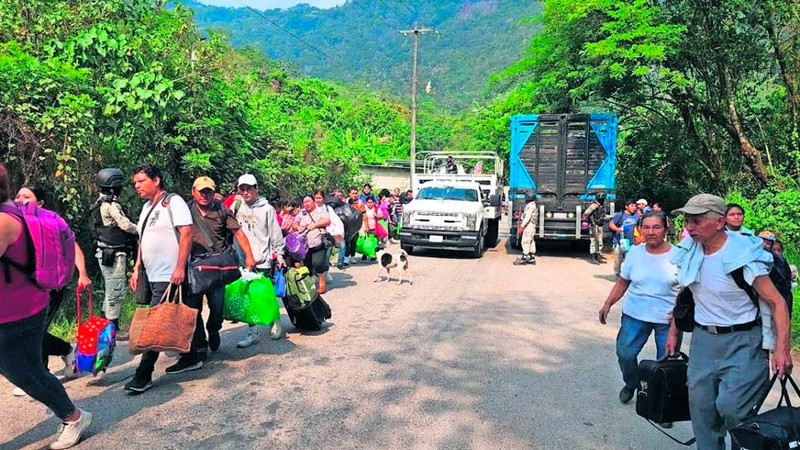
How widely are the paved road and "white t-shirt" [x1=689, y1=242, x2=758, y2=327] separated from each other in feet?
4.30

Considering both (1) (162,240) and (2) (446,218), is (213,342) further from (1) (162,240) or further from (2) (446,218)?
(2) (446,218)

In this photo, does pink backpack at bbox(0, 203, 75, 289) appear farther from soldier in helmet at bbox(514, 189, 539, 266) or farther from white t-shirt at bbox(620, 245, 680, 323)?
soldier in helmet at bbox(514, 189, 539, 266)

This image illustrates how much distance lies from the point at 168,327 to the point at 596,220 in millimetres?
11973

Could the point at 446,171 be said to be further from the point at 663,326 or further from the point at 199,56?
the point at 663,326

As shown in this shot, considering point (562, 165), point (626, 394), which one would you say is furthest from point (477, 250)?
point (626, 394)

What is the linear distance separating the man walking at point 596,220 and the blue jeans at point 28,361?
41.8 feet

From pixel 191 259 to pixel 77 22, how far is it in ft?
20.9

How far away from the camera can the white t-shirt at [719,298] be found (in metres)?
3.43

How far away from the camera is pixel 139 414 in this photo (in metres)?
4.62

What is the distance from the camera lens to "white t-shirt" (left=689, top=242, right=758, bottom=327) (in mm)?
3434

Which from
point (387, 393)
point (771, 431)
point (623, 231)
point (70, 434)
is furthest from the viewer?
point (623, 231)

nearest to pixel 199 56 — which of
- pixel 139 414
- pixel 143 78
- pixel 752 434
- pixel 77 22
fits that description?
pixel 77 22

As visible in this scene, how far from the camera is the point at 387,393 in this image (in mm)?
5250

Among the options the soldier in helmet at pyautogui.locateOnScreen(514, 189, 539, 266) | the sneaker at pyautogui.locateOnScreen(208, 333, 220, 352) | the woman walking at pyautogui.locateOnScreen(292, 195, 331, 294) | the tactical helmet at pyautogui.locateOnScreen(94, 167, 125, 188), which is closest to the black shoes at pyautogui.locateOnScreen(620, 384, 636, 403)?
the sneaker at pyautogui.locateOnScreen(208, 333, 220, 352)
